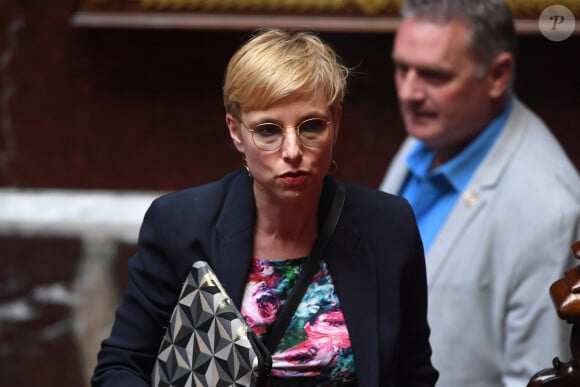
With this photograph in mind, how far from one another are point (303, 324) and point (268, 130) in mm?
356

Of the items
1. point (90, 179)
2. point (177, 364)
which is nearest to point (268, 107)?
point (177, 364)

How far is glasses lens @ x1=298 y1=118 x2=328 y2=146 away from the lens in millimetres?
1861

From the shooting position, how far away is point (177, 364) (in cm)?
190

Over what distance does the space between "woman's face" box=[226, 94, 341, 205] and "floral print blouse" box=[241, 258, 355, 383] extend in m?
0.16

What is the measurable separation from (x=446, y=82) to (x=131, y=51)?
1334 millimetres

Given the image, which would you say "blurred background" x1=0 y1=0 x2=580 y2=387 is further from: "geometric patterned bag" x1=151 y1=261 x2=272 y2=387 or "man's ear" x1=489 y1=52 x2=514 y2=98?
"geometric patterned bag" x1=151 y1=261 x2=272 y2=387

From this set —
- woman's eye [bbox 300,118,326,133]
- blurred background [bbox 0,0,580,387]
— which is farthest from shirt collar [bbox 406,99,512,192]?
woman's eye [bbox 300,118,326,133]

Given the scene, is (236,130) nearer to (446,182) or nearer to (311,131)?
(311,131)

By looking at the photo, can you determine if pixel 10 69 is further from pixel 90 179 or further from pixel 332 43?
pixel 332 43

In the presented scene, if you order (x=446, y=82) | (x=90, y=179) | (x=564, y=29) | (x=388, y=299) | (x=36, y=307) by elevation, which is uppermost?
(x=564, y=29)

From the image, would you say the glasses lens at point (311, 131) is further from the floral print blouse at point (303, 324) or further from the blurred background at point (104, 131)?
the blurred background at point (104, 131)

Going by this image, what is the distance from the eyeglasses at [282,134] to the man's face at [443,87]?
1.42 meters

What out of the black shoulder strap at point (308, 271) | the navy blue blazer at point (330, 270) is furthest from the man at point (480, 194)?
the black shoulder strap at point (308, 271)

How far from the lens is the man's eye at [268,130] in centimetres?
187
